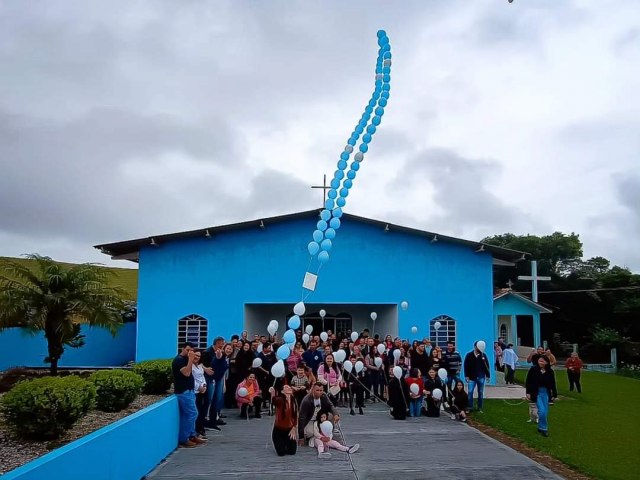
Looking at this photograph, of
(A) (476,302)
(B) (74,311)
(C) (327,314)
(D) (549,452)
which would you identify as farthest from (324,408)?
(C) (327,314)

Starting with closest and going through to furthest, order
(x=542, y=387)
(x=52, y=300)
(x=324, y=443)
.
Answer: (x=324, y=443) → (x=542, y=387) → (x=52, y=300)

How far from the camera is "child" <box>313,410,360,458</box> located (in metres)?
8.94

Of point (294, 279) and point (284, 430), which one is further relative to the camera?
point (294, 279)

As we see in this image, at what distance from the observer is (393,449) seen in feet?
30.7

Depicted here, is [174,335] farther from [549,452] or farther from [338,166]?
[549,452]

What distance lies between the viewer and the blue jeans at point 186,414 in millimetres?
9489

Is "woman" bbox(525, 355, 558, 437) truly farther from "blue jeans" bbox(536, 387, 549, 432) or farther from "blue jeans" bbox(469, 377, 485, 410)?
"blue jeans" bbox(469, 377, 485, 410)

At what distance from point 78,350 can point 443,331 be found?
1277cm

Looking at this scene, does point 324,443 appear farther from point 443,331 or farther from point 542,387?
point 443,331

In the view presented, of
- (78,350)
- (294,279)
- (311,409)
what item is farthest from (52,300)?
(311,409)

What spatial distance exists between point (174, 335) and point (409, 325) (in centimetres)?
716

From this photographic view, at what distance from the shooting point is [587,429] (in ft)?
37.9

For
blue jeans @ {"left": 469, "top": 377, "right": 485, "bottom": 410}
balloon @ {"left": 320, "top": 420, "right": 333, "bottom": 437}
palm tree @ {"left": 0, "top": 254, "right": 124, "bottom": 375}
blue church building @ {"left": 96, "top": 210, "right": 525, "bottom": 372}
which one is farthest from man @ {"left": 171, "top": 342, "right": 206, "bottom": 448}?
blue church building @ {"left": 96, "top": 210, "right": 525, "bottom": 372}

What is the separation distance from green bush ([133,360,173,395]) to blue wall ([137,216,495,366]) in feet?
16.5
